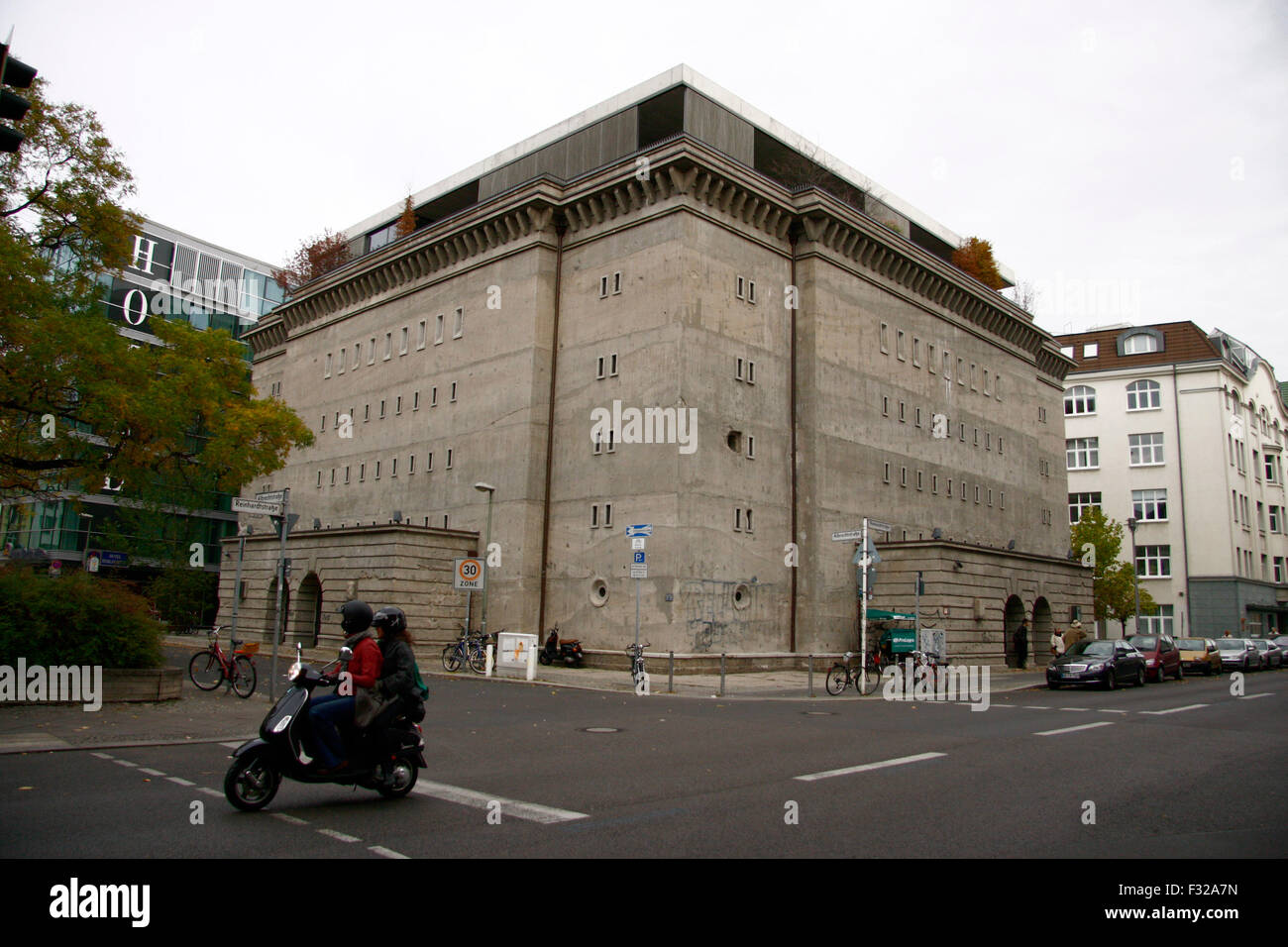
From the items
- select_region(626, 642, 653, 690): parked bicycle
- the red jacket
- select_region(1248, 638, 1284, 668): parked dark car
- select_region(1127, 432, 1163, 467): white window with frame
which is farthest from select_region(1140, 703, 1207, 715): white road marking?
select_region(1127, 432, 1163, 467): white window with frame

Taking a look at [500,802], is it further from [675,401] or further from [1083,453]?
[1083,453]

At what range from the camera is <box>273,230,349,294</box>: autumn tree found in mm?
59000

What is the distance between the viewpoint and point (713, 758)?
1189cm

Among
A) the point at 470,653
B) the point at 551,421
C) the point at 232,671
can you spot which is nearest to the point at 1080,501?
the point at 551,421

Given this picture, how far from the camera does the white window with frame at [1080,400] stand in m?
73.0

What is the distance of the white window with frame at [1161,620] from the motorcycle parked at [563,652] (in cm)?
5107

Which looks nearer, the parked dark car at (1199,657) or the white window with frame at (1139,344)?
the parked dark car at (1199,657)

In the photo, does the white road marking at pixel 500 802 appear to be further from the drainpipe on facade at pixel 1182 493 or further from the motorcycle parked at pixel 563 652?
the drainpipe on facade at pixel 1182 493

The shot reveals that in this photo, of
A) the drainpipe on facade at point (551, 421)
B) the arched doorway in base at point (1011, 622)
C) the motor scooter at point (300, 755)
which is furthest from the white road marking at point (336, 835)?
the arched doorway in base at point (1011, 622)

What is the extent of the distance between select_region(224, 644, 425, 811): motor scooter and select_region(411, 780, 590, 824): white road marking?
451mm
